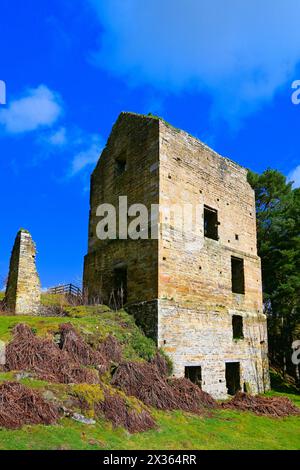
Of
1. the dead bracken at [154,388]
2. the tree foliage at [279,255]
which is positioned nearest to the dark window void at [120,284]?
the dead bracken at [154,388]

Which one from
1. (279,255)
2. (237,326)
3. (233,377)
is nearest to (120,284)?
(237,326)

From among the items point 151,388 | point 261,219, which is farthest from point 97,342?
point 261,219

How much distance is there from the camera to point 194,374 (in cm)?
1227

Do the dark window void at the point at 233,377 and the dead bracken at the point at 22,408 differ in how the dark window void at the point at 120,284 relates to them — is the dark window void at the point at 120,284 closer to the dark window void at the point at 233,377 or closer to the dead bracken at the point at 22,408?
the dark window void at the point at 233,377

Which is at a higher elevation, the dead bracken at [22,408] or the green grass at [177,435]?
the dead bracken at [22,408]

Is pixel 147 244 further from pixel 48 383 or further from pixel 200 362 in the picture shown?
pixel 48 383

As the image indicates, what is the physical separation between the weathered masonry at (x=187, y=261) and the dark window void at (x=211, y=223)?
46mm

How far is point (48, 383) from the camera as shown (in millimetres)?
7410

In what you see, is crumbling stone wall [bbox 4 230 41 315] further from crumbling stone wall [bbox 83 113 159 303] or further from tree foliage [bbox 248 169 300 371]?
tree foliage [bbox 248 169 300 371]

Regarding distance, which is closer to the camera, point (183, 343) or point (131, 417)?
point (131, 417)

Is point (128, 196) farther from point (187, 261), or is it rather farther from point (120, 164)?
point (187, 261)

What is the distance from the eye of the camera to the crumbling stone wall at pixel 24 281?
13.6 m

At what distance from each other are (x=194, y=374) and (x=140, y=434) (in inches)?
210
